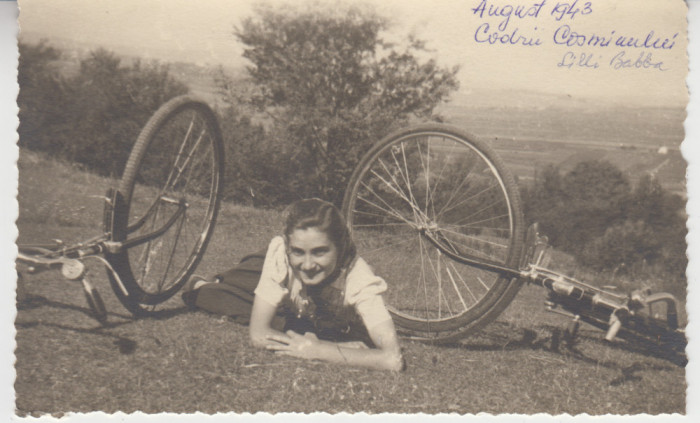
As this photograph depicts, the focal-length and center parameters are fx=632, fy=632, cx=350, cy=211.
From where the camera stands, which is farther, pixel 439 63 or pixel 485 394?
pixel 439 63

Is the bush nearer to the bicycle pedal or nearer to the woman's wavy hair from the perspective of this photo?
the bicycle pedal

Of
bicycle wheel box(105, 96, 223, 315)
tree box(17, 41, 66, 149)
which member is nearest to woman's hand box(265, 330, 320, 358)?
bicycle wheel box(105, 96, 223, 315)

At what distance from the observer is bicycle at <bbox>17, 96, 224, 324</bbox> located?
2.39 m

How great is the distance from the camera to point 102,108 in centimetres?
258

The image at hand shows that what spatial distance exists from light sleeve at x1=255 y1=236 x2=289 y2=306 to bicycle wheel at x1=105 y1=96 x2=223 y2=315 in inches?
12.9

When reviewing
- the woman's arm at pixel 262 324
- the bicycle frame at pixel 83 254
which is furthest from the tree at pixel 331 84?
the bicycle frame at pixel 83 254

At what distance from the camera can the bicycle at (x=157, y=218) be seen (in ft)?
7.84

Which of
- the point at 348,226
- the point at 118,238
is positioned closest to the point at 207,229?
the point at 118,238

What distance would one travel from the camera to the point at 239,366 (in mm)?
2418

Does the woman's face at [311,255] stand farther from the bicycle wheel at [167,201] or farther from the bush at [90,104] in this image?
the bush at [90,104]

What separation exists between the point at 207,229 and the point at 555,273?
145cm

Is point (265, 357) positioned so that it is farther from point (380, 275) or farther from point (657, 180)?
A: point (657, 180)

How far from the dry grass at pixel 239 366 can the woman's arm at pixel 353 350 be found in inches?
1.4
